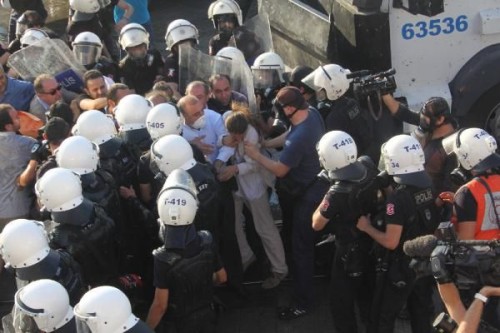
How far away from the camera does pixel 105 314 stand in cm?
399

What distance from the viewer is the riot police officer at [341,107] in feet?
20.8

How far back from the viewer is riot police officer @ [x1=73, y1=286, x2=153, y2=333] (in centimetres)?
400

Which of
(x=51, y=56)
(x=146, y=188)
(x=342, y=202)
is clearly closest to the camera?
(x=342, y=202)

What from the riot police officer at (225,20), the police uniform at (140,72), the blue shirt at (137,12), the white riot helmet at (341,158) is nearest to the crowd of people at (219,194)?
the white riot helmet at (341,158)

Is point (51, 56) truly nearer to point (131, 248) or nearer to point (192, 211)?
point (131, 248)

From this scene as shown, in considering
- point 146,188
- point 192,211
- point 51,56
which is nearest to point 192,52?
point 51,56

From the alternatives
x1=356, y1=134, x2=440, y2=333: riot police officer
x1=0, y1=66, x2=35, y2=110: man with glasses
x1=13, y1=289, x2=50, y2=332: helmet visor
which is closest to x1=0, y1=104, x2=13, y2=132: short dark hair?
x1=0, y1=66, x2=35, y2=110: man with glasses

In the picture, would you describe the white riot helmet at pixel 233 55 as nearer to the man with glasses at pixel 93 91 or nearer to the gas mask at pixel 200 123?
the gas mask at pixel 200 123

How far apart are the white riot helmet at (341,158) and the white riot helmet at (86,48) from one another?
335 cm

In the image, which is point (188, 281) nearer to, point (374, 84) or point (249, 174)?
point (249, 174)

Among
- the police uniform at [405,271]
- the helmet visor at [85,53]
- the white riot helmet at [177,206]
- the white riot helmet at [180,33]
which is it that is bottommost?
the police uniform at [405,271]

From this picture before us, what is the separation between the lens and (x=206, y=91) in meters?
6.57

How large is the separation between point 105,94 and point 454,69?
10.0 feet

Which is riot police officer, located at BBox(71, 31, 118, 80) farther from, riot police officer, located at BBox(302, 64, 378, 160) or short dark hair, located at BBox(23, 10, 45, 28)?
riot police officer, located at BBox(302, 64, 378, 160)
